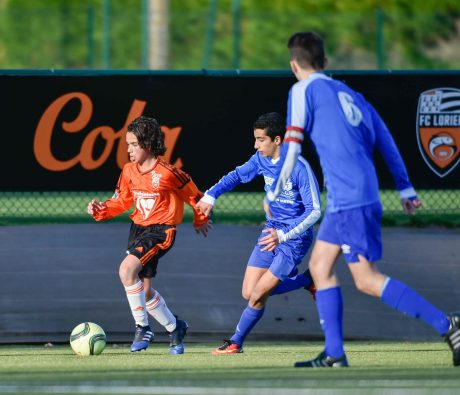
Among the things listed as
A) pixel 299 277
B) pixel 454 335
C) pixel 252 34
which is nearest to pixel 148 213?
pixel 299 277

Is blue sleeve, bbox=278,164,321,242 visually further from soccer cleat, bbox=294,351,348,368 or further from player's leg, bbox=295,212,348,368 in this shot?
soccer cleat, bbox=294,351,348,368

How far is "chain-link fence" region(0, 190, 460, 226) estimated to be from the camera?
49.1 ft

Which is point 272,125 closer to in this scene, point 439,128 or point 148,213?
point 148,213

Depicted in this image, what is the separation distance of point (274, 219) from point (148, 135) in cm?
116

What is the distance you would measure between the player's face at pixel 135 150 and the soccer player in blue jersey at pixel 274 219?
2.01ft

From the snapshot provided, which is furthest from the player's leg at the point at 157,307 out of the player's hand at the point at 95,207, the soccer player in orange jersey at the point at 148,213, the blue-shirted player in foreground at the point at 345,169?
the blue-shirted player in foreground at the point at 345,169

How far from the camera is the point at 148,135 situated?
10258 mm

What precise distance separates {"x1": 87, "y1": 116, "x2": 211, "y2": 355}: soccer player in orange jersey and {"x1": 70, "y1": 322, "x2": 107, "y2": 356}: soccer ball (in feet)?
1.10

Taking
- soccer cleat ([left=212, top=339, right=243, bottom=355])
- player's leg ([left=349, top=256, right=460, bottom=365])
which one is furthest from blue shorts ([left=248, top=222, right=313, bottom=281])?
player's leg ([left=349, top=256, right=460, bottom=365])

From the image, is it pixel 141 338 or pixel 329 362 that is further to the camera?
pixel 141 338

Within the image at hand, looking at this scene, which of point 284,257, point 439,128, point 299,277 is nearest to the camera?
point 284,257

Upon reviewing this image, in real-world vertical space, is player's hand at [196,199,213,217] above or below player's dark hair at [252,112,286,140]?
below

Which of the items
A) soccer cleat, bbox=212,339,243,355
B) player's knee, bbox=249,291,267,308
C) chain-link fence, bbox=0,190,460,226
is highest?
chain-link fence, bbox=0,190,460,226

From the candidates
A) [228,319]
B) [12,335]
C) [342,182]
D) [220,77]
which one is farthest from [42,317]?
[342,182]
